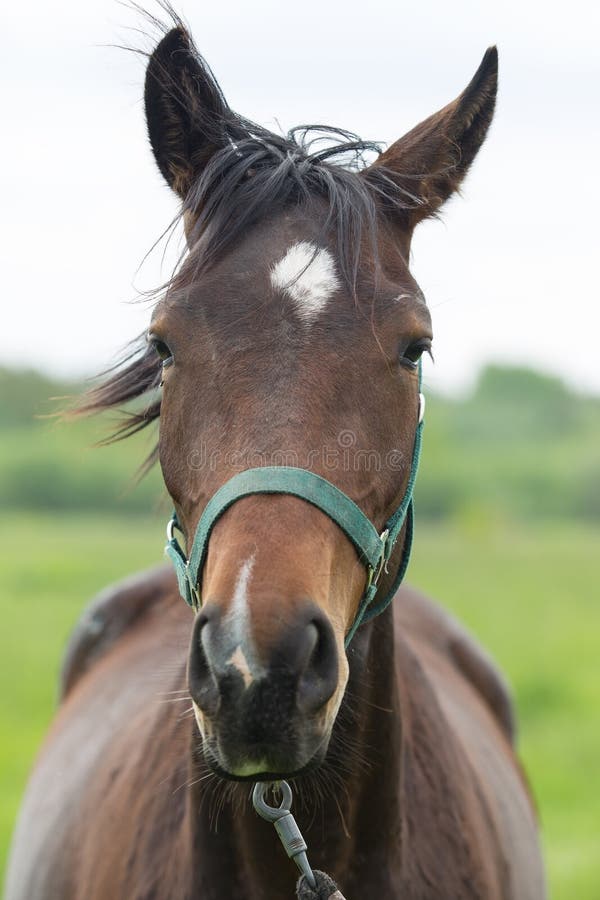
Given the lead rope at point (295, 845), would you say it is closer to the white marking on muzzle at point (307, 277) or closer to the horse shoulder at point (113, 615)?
the white marking on muzzle at point (307, 277)

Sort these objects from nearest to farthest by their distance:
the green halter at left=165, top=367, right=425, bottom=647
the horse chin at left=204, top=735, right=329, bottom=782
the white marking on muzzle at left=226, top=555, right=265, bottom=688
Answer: the white marking on muzzle at left=226, top=555, right=265, bottom=688, the horse chin at left=204, top=735, right=329, bottom=782, the green halter at left=165, top=367, right=425, bottom=647

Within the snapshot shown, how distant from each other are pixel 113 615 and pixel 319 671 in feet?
10.3

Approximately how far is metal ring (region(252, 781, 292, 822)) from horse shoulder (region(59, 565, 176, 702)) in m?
2.37

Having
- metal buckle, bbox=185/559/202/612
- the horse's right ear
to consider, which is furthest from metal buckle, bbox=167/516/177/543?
the horse's right ear

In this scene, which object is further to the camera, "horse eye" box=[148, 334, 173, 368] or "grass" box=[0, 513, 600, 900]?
"grass" box=[0, 513, 600, 900]

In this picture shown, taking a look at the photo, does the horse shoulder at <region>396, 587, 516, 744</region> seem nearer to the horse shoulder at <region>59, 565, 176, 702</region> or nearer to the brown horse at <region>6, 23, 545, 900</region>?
the horse shoulder at <region>59, 565, 176, 702</region>

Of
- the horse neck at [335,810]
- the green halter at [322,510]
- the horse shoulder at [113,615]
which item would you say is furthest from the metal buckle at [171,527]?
the horse shoulder at [113,615]

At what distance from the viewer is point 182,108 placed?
9.32 ft

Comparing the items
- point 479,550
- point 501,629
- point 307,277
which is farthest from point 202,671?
point 479,550

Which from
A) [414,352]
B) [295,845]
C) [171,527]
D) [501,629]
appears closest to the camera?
[295,845]

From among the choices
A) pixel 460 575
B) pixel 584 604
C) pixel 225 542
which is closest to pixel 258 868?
pixel 225 542

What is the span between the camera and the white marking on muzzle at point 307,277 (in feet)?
7.84

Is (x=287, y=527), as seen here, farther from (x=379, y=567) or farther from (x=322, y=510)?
(x=379, y=567)

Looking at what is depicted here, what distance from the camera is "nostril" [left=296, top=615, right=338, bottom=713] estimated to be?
6.47 ft
